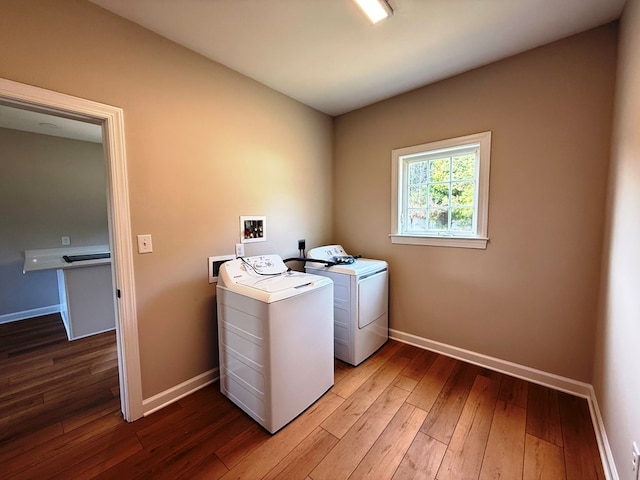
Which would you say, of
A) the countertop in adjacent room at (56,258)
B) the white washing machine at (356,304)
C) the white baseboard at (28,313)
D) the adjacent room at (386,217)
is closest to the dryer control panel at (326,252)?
the white washing machine at (356,304)

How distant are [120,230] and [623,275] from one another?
109 inches

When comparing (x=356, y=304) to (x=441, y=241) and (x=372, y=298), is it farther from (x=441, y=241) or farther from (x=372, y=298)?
(x=441, y=241)

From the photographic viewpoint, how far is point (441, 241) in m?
2.40

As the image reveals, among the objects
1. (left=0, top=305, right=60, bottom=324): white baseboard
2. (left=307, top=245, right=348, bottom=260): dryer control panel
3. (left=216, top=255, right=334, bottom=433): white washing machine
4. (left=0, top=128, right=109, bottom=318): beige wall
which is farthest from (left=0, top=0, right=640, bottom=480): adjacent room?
(left=0, top=305, right=60, bottom=324): white baseboard

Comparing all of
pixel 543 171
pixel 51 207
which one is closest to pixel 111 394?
pixel 51 207

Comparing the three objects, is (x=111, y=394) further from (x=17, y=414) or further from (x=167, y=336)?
(x=167, y=336)

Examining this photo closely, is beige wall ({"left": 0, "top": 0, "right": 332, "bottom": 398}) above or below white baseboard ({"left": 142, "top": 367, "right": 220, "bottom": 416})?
above

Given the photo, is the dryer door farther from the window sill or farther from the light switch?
the light switch

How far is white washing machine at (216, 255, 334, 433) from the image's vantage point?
158 cm

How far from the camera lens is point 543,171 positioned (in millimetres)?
1908

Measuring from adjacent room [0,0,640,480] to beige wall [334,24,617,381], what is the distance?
0.01 metres

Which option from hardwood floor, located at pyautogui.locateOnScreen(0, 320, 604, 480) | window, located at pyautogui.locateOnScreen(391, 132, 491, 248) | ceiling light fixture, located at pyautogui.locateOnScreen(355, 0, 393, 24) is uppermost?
ceiling light fixture, located at pyautogui.locateOnScreen(355, 0, 393, 24)

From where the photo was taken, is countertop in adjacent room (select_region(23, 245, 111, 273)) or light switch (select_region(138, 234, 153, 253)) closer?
light switch (select_region(138, 234, 153, 253))

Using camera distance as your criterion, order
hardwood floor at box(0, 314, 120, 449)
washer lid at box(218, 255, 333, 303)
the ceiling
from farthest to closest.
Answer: hardwood floor at box(0, 314, 120, 449) → washer lid at box(218, 255, 333, 303) → the ceiling
